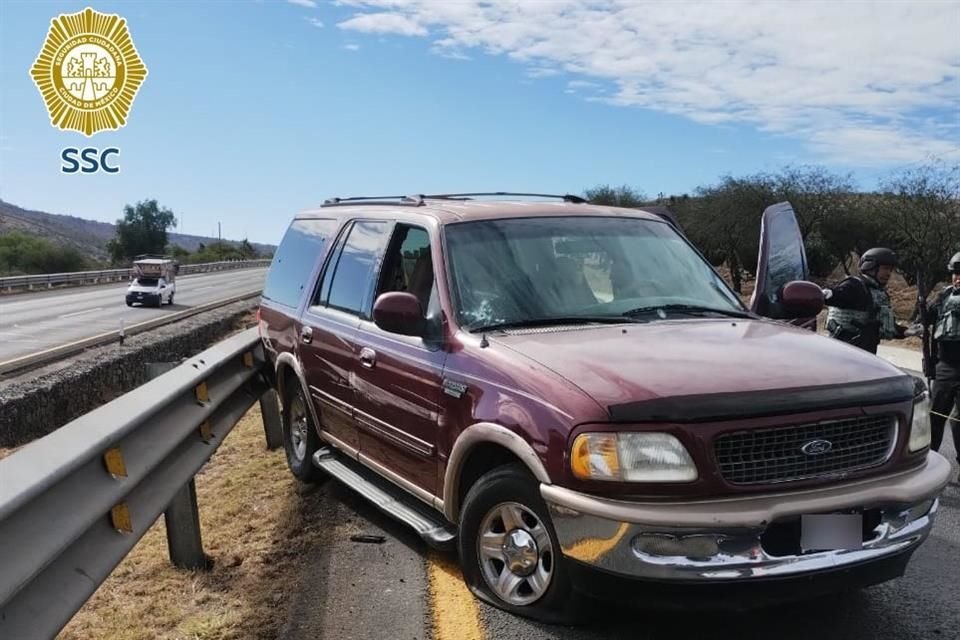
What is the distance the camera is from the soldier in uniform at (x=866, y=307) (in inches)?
284

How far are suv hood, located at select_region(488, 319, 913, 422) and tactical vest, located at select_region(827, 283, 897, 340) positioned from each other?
3426 mm

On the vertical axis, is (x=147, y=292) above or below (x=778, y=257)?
below

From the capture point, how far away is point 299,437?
6.29m

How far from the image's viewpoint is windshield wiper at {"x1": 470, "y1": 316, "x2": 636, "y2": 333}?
4.14 m

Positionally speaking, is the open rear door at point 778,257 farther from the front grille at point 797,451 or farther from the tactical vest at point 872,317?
the front grille at point 797,451

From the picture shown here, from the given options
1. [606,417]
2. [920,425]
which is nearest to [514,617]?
[606,417]

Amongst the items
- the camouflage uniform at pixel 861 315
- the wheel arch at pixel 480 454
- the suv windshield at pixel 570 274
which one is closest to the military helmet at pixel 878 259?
the camouflage uniform at pixel 861 315

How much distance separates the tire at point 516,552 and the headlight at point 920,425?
5.02 feet

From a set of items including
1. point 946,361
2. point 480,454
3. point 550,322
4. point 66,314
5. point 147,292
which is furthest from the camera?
point 147,292

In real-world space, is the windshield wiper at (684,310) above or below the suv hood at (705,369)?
above

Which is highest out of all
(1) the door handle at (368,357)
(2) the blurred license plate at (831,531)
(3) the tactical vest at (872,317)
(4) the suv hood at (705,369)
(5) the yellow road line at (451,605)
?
(4) the suv hood at (705,369)

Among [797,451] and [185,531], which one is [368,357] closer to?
[185,531]

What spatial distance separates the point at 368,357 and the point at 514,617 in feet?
5.60

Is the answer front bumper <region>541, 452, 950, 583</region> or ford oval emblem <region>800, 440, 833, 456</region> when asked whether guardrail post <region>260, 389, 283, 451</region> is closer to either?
front bumper <region>541, 452, 950, 583</region>
